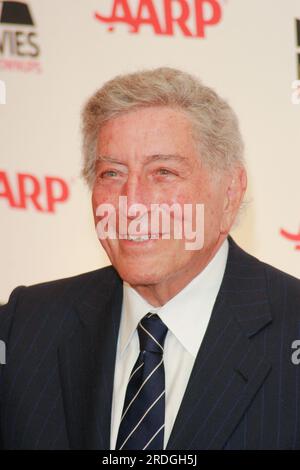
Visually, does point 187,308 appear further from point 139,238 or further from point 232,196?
point 232,196

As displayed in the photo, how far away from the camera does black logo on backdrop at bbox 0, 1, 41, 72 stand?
2.48m

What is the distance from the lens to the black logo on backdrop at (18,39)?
97.8 inches

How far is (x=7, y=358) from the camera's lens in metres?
1.79

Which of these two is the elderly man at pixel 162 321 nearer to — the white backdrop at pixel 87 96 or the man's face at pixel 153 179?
the man's face at pixel 153 179

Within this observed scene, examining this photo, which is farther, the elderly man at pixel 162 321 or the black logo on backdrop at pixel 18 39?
the black logo on backdrop at pixel 18 39

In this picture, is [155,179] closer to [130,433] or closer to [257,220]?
[130,433]

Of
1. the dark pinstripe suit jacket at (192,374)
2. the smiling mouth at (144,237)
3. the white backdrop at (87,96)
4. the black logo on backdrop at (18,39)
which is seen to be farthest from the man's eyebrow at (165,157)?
the black logo on backdrop at (18,39)

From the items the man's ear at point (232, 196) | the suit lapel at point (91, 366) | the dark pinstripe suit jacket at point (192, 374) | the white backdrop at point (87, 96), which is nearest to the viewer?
the dark pinstripe suit jacket at point (192, 374)

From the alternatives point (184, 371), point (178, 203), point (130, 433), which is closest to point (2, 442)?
point (130, 433)

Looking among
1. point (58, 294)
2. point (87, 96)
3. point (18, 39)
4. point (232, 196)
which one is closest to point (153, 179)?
point (232, 196)

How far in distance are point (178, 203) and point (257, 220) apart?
772mm

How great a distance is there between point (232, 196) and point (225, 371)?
43cm

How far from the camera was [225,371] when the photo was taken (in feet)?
5.27

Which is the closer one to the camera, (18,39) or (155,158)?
(155,158)
